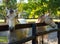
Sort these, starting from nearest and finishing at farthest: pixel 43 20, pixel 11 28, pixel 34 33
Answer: pixel 11 28, pixel 34 33, pixel 43 20

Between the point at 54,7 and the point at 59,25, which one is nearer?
the point at 59,25

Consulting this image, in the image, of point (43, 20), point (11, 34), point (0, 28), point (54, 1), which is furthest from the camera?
point (54, 1)

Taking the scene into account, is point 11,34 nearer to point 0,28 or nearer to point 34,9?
point 0,28

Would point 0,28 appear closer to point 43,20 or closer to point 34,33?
point 34,33

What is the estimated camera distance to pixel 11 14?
7.88ft

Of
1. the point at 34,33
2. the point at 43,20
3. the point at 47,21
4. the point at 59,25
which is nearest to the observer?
the point at 34,33

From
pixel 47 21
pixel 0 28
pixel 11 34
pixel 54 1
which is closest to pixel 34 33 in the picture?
pixel 11 34

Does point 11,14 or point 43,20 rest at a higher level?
point 11,14

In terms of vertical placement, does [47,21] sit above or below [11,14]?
below

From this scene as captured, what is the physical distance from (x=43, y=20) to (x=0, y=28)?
2.22 meters

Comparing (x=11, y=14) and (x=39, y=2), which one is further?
(x=39, y=2)

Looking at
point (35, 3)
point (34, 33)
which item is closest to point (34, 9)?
point (35, 3)

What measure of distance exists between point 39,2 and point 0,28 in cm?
1054

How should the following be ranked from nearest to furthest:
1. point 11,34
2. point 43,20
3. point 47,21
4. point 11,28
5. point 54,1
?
1. point 11,28
2. point 11,34
3. point 47,21
4. point 43,20
5. point 54,1
